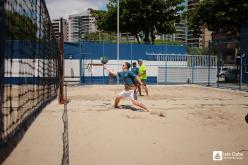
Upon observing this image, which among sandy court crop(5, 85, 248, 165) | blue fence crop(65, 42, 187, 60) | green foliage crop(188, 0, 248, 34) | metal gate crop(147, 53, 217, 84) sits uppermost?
green foliage crop(188, 0, 248, 34)

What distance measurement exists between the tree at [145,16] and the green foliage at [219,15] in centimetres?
384

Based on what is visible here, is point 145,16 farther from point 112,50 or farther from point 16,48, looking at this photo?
point 16,48

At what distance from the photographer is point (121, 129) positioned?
862 centimetres


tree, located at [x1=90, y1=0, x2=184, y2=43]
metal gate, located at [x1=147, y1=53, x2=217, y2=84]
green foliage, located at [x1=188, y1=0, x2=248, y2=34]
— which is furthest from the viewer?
tree, located at [x1=90, y1=0, x2=184, y2=43]

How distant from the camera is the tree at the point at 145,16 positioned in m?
39.3

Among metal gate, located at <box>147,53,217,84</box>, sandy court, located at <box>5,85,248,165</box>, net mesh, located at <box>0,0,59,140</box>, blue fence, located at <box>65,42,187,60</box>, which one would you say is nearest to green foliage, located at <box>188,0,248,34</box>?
blue fence, located at <box>65,42,187,60</box>

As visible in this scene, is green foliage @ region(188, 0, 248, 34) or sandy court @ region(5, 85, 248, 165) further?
green foliage @ region(188, 0, 248, 34)

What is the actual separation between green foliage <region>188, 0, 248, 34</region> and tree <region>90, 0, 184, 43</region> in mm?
3842

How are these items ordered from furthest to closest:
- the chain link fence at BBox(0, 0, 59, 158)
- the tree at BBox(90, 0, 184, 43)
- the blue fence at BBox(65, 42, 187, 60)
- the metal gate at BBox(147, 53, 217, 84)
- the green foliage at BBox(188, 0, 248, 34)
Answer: the tree at BBox(90, 0, 184, 43) → the green foliage at BBox(188, 0, 248, 34) → the blue fence at BBox(65, 42, 187, 60) → the metal gate at BBox(147, 53, 217, 84) → the chain link fence at BBox(0, 0, 59, 158)

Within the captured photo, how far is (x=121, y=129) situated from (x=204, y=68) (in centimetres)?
2131

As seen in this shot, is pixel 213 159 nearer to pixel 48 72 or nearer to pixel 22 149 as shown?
pixel 22 149

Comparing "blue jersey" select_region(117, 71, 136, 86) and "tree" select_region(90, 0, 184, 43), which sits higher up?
"tree" select_region(90, 0, 184, 43)

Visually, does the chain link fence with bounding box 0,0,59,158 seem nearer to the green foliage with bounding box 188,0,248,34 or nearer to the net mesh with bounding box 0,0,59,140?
the net mesh with bounding box 0,0,59,140

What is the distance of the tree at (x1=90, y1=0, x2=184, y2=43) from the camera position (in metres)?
39.3
